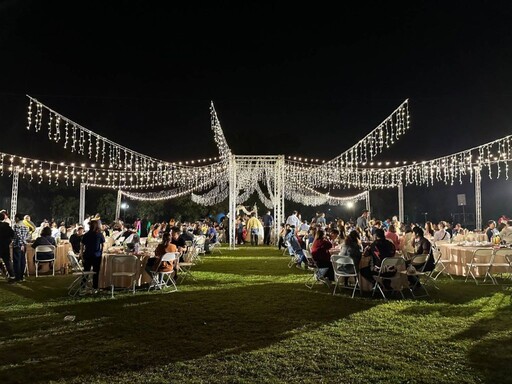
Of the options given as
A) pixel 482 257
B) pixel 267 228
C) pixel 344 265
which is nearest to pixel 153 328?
pixel 344 265

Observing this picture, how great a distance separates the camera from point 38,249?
8922mm

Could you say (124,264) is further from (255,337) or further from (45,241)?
(255,337)

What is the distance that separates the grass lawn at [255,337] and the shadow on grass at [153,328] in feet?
0.04

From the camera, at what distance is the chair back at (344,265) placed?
696cm

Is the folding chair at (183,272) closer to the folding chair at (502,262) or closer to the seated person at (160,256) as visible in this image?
the seated person at (160,256)

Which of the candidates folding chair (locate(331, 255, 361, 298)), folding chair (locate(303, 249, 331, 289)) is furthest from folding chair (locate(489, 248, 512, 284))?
folding chair (locate(303, 249, 331, 289))

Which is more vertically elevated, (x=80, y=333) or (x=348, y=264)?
(x=348, y=264)

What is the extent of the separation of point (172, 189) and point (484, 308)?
2572cm

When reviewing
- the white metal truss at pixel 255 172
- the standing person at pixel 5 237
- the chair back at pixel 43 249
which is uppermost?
the white metal truss at pixel 255 172

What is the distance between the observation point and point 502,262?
8.87 metres

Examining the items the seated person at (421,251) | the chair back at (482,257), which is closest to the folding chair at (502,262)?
the chair back at (482,257)

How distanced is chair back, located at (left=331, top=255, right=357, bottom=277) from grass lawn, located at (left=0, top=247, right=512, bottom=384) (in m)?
0.41

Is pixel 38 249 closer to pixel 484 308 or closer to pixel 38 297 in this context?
pixel 38 297

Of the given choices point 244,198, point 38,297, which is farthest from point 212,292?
point 244,198
